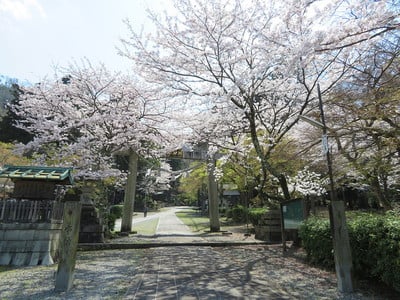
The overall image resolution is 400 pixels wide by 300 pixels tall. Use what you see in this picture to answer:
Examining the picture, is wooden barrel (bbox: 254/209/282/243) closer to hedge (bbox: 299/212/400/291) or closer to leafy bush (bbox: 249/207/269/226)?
leafy bush (bbox: 249/207/269/226)

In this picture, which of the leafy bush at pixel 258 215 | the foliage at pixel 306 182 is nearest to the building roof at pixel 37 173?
the leafy bush at pixel 258 215

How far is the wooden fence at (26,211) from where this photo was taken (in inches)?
296

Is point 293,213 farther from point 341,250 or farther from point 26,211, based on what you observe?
point 26,211

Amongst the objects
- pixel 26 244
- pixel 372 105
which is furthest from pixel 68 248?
pixel 372 105

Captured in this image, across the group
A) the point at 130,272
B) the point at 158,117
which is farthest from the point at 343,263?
the point at 158,117

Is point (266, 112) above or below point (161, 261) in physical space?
above

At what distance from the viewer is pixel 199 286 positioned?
4930mm

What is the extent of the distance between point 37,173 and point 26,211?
107cm

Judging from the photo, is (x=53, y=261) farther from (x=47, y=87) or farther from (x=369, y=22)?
(x=369, y=22)

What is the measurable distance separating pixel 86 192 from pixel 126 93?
4.24 meters

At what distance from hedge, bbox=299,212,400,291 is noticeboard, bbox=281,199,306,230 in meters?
1.03

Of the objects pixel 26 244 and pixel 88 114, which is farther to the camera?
pixel 88 114

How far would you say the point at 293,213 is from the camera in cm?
812

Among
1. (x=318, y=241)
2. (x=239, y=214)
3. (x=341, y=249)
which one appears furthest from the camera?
(x=239, y=214)
